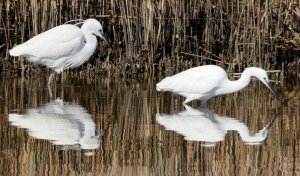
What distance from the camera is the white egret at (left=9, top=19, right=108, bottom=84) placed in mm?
12031

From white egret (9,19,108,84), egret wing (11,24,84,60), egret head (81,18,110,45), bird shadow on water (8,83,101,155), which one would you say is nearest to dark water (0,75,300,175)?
bird shadow on water (8,83,101,155)

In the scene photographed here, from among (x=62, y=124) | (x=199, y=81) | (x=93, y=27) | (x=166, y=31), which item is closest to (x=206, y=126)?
(x=199, y=81)

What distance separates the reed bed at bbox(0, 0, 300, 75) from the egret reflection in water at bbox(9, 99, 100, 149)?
2622 mm

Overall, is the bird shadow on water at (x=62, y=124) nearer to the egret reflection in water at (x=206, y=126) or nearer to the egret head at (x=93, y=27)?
the egret reflection in water at (x=206, y=126)

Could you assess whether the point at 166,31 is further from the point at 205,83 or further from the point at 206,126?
the point at 206,126

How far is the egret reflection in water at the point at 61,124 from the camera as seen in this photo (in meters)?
8.26

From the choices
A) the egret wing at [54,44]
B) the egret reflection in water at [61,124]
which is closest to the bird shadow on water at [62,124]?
the egret reflection in water at [61,124]

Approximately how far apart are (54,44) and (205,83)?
9.62 feet

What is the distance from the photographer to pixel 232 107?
10312 mm

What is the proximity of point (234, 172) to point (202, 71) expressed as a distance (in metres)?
3.64

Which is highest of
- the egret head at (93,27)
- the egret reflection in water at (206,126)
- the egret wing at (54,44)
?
the egret head at (93,27)

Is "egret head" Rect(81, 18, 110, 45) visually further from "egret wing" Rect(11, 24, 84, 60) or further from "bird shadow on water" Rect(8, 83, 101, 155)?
"bird shadow on water" Rect(8, 83, 101, 155)

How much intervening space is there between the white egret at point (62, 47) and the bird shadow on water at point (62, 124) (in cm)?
158

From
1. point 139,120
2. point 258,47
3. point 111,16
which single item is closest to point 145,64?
point 111,16
